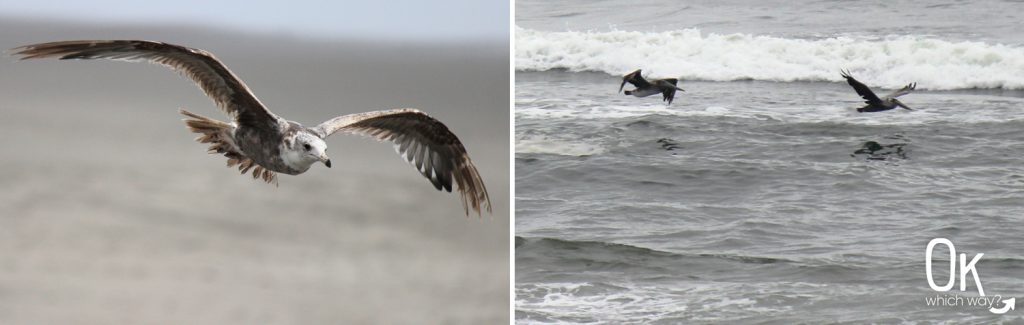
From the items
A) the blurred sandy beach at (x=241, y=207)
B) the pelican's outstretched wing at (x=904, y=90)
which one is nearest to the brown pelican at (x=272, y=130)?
the pelican's outstretched wing at (x=904, y=90)

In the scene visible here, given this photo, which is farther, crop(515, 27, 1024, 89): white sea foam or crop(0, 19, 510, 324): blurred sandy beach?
crop(0, 19, 510, 324): blurred sandy beach

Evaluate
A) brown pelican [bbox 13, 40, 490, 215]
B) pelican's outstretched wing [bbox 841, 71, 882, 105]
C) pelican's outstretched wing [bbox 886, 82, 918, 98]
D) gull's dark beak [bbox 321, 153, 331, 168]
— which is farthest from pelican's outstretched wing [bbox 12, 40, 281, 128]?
pelican's outstretched wing [bbox 886, 82, 918, 98]

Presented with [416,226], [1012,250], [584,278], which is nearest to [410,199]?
[416,226]

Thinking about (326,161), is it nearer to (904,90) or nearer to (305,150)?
(305,150)

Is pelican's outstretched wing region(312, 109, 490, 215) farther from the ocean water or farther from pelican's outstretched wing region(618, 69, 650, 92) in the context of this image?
pelican's outstretched wing region(618, 69, 650, 92)

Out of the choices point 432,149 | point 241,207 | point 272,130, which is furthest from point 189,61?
point 241,207

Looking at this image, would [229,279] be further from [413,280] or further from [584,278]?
[584,278]
